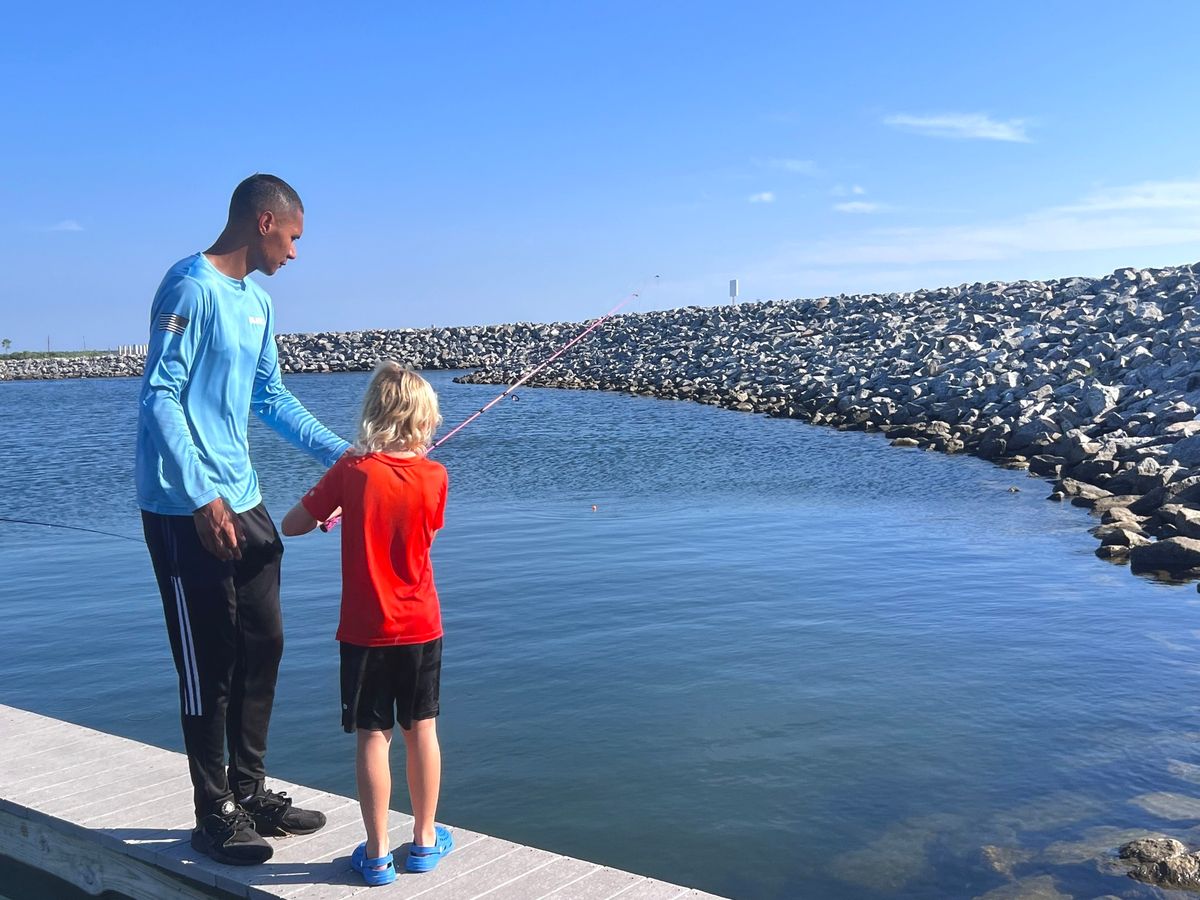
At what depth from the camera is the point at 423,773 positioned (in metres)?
3.59

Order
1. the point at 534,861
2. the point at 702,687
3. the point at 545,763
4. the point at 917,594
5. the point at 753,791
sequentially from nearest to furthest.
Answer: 1. the point at 534,861
2. the point at 753,791
3. the point at 545,763
4. the point at 702,687
5. the point at 917,594

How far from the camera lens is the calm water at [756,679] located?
502 cm

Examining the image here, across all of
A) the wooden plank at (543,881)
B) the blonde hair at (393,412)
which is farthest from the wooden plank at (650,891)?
the blonde hair at (393,412)

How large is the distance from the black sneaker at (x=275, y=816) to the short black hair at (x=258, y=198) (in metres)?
1.91

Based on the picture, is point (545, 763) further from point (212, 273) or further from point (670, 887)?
point (212, 273)

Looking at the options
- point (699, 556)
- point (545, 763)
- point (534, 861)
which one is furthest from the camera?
point (699, 556)

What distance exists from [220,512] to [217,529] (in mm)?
51

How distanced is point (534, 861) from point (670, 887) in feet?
1.52

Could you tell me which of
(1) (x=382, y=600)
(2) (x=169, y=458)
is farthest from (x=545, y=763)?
(2) (x=169, y=458)

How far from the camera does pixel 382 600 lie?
3439 mm

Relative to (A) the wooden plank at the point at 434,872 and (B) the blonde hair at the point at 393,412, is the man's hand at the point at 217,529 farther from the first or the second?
(A) the wooden plank at the point at 434,872

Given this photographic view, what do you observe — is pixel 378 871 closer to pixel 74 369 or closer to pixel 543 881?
pixel 543 881

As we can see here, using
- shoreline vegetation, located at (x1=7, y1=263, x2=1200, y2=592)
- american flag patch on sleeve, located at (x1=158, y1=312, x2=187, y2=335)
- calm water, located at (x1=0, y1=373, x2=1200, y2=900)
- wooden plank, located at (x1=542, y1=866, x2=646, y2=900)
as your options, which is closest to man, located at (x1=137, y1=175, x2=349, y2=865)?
american flag patch on sleeve, located at (x1=158, y1=312, x2=187, y2=335)

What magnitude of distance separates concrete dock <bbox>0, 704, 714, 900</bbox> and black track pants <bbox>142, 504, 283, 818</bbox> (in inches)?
10.9
